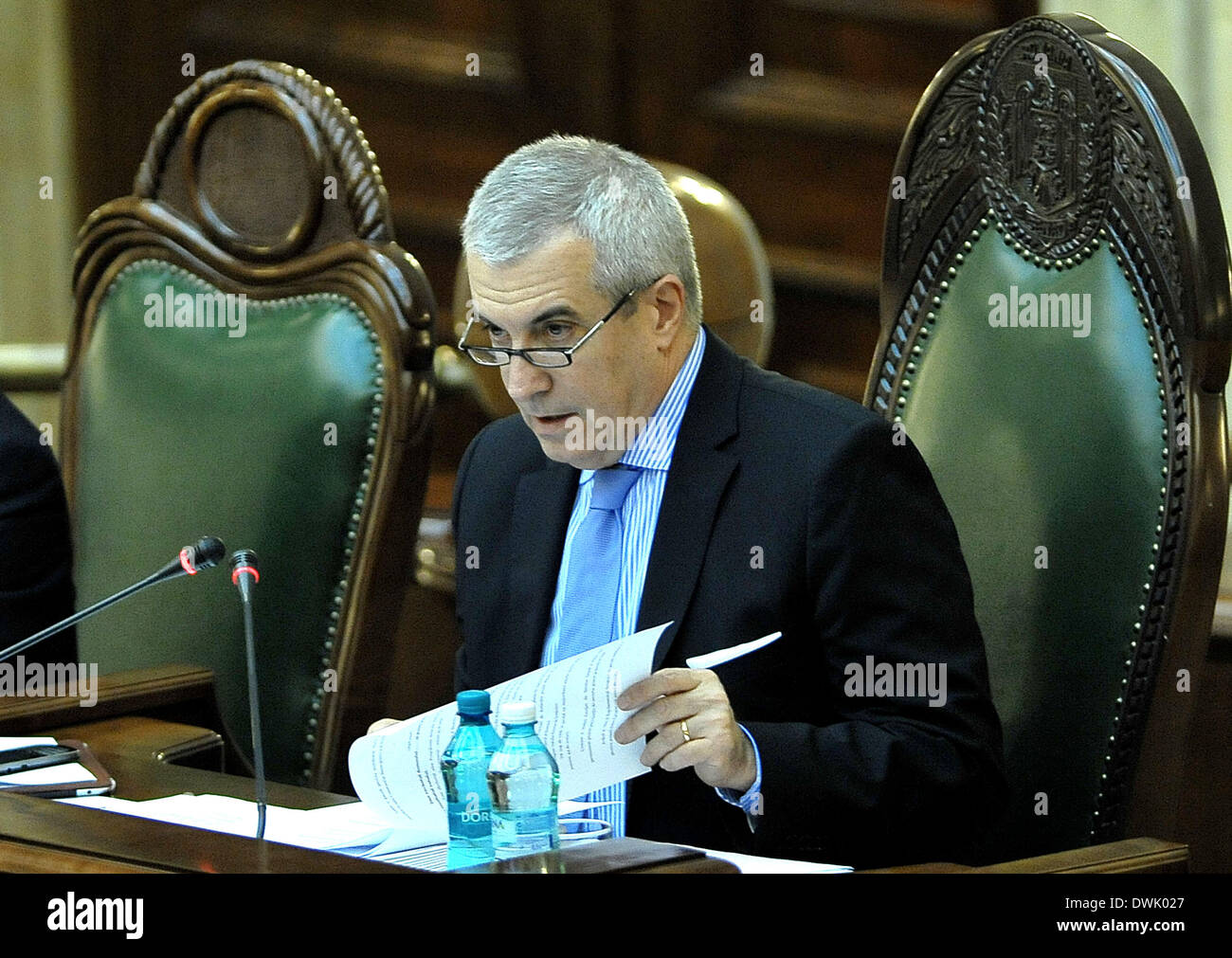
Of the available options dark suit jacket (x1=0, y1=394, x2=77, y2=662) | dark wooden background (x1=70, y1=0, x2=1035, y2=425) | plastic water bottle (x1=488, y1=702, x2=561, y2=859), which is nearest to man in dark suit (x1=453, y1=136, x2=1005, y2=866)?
plastic water bottle (x1=488, y1=702, x2=561, y2=859)

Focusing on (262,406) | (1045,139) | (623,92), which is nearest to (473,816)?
(1045,139)

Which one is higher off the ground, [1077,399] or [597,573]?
[1077,399]

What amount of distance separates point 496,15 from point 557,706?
3677mm

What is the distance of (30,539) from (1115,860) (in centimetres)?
171

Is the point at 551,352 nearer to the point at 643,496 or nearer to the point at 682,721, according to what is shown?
the point at 643,496

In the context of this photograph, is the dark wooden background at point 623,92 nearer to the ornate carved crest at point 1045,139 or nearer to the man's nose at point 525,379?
the ornate carved crest at point 1045,139

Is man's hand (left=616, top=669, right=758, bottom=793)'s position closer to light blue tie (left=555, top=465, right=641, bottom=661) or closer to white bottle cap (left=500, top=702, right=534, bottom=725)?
white bottle cap (left=500, top=702, right=534, bottom=725)

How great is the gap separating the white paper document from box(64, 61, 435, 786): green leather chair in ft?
3.16

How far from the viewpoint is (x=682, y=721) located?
1.69m

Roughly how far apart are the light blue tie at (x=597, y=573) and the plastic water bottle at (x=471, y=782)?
0.52 m

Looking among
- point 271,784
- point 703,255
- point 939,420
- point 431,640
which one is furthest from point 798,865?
point 431,640

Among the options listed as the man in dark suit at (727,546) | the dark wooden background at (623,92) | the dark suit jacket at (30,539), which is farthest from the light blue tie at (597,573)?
the dark wooden background at (623,92)
